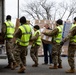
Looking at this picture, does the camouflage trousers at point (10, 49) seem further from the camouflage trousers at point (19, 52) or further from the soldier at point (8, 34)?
the camouflage trousers at point (19, 52)

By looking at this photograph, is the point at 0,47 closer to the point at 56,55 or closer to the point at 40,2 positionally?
the point at 56,55

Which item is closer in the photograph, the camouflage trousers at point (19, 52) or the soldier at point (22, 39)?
the soldier at point (22, 39)

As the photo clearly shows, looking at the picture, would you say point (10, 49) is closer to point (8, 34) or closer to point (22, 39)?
point (8, 34)

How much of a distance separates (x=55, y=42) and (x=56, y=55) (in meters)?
0.50

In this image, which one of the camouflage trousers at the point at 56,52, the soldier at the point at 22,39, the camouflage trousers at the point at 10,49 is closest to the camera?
the soldier at the point at 22,39

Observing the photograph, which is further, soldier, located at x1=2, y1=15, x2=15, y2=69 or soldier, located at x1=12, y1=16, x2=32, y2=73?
soldier, located at x1=2, y1=15, x2=15, y2=69

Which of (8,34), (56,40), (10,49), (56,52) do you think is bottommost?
(56,52)

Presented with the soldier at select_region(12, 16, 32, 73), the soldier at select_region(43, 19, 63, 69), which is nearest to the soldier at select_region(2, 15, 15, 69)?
the soldier at select_region(12, 16, 32, 73)

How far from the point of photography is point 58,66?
12820 millimetres

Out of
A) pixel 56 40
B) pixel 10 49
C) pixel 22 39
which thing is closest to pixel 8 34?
pixel 10 49

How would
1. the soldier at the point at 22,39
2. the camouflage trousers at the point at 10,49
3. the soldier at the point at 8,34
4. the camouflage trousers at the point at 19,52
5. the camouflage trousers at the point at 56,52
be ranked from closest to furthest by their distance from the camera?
the soldier at the point at 22,39
the camouflage trousers at the point at 19,52
the soldier at the point at 8,34
the camouflage trousers at the point at 10,49
the camouflage trousers at the point at 56,52

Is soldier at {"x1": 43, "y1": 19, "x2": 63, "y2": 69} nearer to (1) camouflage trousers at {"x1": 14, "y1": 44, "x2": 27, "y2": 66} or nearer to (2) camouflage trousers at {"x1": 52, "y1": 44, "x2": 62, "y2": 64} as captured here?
(2) camouflage trousers at {"x1": 52, "y1": 44, "x2": 62, "y2": 64}

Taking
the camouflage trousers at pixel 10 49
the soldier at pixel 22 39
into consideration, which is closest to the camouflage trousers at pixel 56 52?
the camouflage trousers at pixel 10 49

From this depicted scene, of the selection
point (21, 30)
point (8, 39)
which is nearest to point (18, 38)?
point (21, 30)
